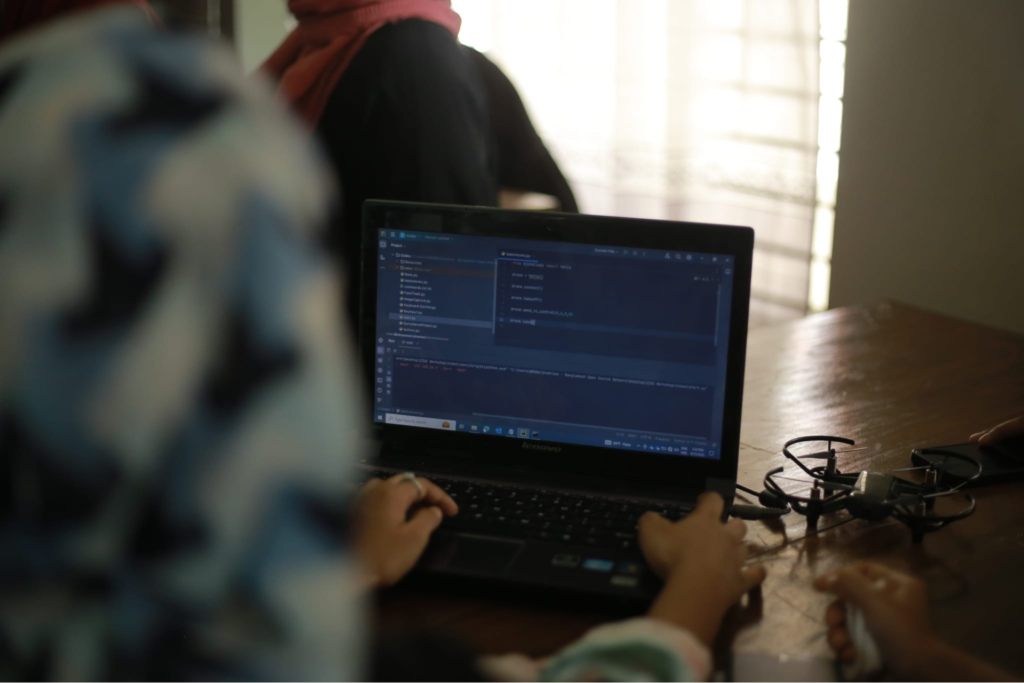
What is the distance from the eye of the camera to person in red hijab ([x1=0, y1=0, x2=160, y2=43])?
5.41 ft

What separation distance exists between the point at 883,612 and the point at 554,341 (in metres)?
0.42

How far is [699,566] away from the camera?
2.57ft

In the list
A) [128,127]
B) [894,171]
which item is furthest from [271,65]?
[894,171]

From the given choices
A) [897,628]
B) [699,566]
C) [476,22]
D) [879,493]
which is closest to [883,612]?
[897,628]

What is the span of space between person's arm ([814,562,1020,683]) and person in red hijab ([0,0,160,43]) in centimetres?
142

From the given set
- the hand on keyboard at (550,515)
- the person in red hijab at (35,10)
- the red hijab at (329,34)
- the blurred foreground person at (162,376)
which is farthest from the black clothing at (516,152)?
the blurred foreground person at (162,376)

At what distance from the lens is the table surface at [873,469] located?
2.65ft

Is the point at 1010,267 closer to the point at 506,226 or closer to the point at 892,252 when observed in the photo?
the point at 892,252

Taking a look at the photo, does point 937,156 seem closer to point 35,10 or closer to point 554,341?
point 554,341

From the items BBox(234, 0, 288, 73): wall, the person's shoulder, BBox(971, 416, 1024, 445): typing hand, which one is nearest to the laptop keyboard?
BBox(971, 416, 1024, 445): typing hand

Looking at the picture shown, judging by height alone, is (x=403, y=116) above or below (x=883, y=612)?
above

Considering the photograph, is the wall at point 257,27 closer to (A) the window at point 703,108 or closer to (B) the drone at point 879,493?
(A) the window at point 703,108

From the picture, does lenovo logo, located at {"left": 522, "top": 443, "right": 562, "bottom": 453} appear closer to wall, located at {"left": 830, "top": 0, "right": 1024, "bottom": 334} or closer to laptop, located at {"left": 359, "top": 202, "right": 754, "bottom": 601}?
laptop, located at {"left": 359, "top": 202, "right": 754, "bottom": 601}

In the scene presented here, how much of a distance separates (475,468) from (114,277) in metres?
0.73
